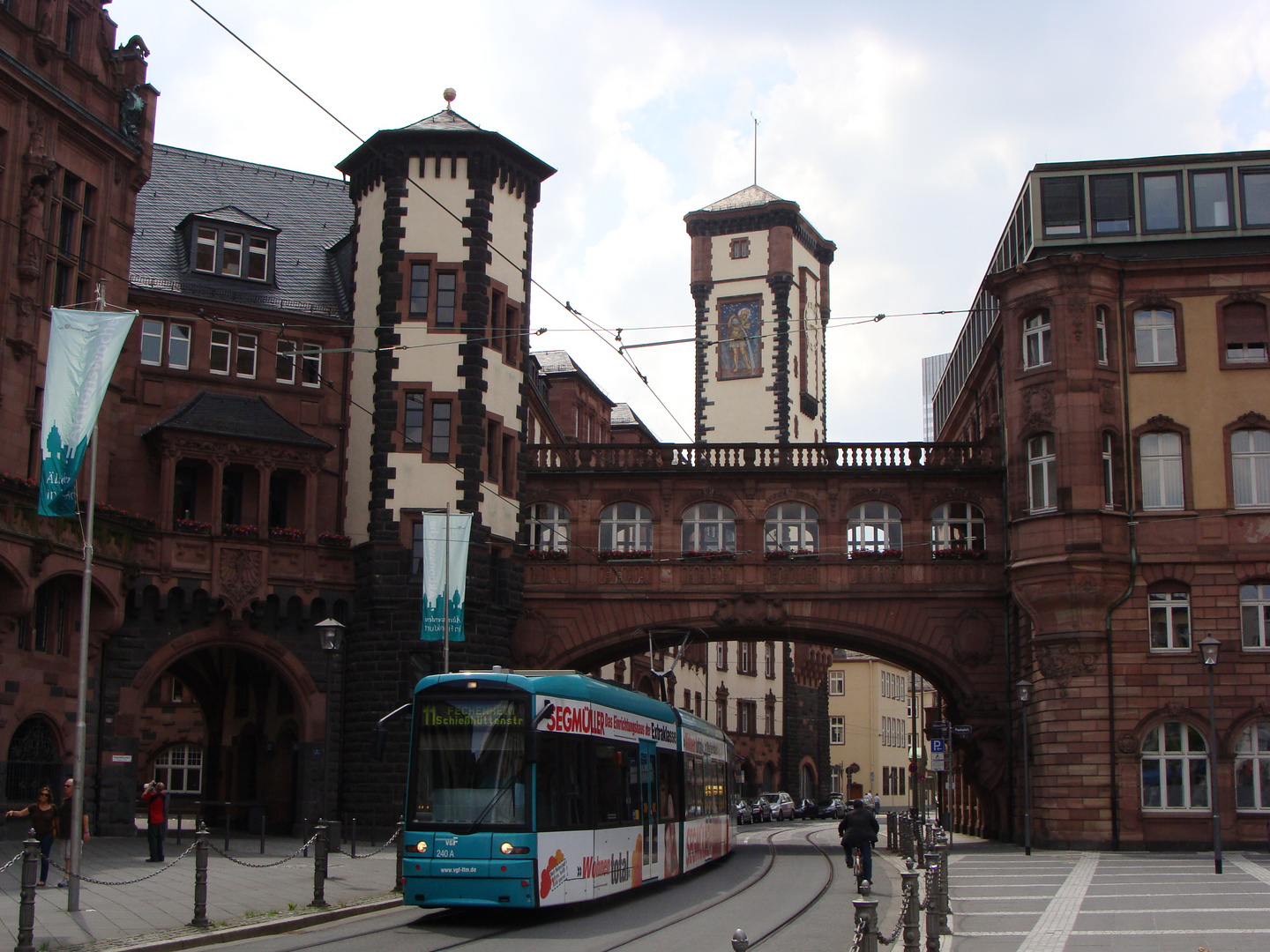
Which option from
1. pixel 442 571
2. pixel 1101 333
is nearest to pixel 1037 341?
pixel 1101 333

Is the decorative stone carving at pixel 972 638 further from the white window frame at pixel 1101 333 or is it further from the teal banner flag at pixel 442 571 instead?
the teal banner flag at pixel 442 571

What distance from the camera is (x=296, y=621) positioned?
1553 inches

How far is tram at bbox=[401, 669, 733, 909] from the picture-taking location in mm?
18859

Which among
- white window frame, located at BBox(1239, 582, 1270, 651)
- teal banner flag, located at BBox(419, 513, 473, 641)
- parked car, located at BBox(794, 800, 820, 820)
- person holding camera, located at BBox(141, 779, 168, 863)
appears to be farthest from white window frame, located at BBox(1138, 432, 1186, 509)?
parked car, located at BBox(794, 800, 820, 820)

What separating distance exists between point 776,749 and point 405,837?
228ft

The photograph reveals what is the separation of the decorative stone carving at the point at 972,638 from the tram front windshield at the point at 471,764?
2582 cm

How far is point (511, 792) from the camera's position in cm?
1914

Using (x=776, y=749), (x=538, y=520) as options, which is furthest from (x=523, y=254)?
(x=776, y=749)

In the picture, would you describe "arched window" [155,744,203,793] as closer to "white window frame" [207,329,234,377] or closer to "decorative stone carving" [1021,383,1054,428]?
"white window frame" [207,329,234,377]

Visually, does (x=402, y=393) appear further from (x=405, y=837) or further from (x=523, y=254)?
(x=405, y=837)

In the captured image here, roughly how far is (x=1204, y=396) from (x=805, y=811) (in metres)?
40.7

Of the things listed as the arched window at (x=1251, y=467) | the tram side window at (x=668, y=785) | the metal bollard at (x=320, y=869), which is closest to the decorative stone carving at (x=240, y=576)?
the tram side window at (x=668, y=785)

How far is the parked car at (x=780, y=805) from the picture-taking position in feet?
228

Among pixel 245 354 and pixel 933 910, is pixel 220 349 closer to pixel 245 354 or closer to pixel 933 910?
pixel 245 354
